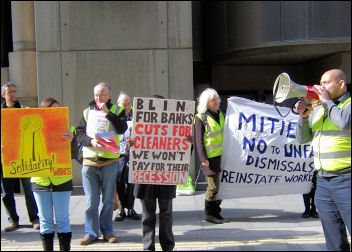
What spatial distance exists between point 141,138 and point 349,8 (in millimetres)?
7596

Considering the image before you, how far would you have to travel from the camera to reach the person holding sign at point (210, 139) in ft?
19.0

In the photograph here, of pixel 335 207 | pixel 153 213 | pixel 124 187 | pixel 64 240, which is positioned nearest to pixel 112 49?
pixel 124 187

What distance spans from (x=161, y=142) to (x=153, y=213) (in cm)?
80

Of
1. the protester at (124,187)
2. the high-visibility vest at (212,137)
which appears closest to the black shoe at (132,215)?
the protester at (124,187)

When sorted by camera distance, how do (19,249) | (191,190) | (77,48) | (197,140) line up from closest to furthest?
(19,249) < (197,140) < (191,190) < (77,48)

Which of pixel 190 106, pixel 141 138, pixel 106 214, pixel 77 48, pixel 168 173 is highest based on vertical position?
pixel 77 48

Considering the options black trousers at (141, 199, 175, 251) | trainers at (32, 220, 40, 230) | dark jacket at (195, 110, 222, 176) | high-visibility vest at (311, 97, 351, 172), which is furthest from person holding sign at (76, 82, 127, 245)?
high-visibility vest at (311, 97, 351, 172)

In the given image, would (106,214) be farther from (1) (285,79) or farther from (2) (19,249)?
(1) (285,79)

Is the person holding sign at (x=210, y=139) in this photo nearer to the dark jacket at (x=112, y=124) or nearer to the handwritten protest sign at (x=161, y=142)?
the handwritten protest sign at (x=161, y=142)

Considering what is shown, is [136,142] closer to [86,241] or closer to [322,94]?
[86,241]

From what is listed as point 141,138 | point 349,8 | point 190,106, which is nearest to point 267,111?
point 190,106

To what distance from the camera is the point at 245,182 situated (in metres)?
6.01

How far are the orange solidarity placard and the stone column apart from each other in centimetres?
449

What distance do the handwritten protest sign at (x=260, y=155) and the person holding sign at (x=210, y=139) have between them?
10 cm
